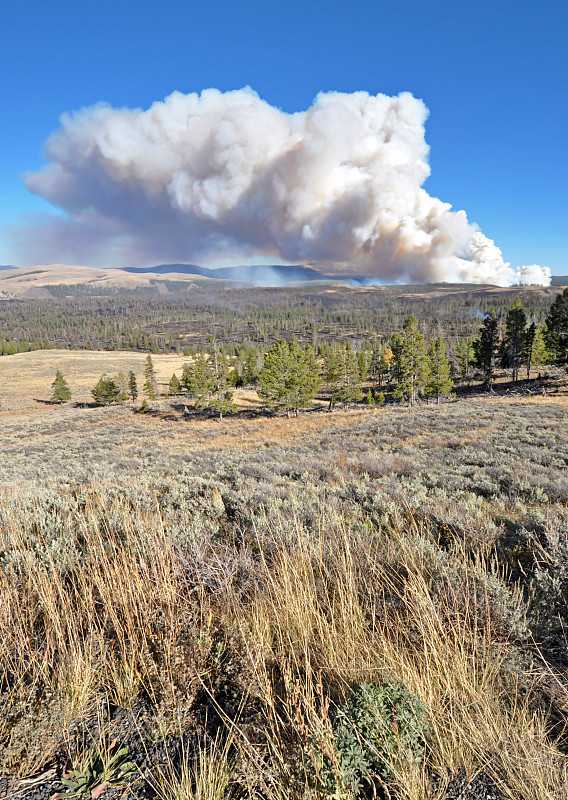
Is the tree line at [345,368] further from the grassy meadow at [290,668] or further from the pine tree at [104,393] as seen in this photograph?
the grassy meadow at [290,668]

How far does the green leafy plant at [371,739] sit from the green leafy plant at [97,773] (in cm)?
103

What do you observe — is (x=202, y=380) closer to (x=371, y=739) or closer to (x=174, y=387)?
(x=174, y=387)

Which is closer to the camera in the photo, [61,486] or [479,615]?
[479,615]

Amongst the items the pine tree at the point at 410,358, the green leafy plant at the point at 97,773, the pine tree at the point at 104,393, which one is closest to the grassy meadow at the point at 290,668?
the green leafy plant at the point at 97,773

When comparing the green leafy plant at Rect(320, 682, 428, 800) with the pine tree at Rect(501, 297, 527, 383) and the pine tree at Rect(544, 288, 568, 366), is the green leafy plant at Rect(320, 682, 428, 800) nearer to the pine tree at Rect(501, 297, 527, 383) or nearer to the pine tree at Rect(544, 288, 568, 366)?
the pine tree at Rect(544, 288, 568, 366)

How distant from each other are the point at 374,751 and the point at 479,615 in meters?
1.38

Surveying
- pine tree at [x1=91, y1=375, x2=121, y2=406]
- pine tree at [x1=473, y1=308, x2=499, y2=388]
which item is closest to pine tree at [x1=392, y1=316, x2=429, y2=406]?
pine tree at [x1=473, y1=308, x2=499, y2=388]

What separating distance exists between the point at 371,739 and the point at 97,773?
4.57 feet

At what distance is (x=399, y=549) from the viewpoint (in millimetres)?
3650

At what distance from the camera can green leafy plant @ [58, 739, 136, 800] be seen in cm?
169

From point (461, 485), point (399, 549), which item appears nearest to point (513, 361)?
point (461, 485)

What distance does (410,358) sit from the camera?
43.3 meters

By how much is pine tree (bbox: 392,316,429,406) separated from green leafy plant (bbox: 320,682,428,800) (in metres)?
43.5

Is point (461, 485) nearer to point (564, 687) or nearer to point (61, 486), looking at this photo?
point (564, 687)
